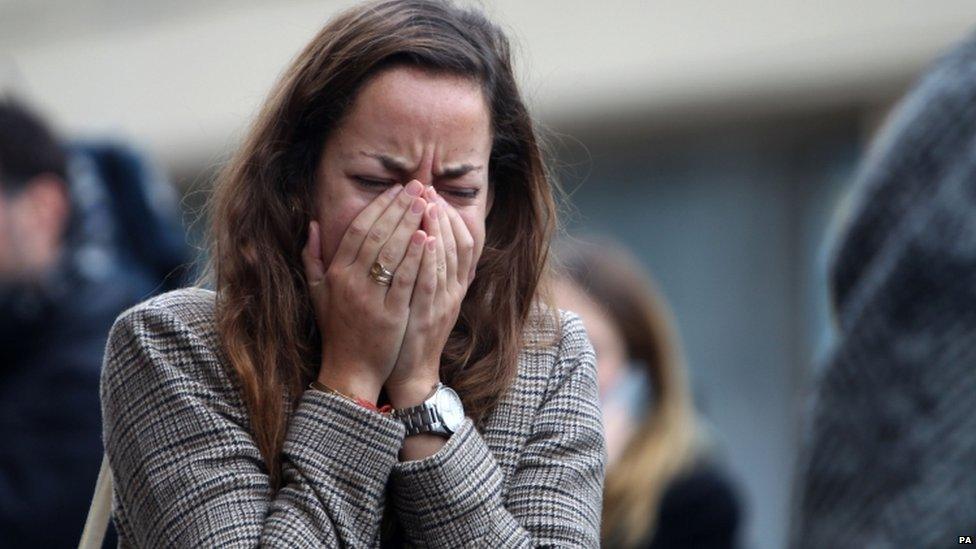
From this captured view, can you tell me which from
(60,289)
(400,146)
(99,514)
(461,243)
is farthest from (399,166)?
(60,289)

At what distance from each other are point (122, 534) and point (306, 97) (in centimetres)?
69

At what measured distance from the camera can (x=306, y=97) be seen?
85.8 inches

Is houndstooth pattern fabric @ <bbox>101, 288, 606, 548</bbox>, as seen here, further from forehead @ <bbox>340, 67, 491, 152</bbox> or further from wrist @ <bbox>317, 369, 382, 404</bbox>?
forehead @ <bbox>340, 67, 491, 152</bbox>

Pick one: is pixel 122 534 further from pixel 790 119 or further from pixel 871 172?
pixel 790 119

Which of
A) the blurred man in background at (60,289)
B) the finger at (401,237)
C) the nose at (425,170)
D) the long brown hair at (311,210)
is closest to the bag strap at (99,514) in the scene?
the long brown hair at (311,210)

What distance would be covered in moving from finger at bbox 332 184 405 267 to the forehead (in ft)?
0.22

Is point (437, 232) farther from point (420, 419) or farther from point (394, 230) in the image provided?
point (420, 419)

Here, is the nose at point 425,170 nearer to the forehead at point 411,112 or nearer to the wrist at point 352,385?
the forehead at point 411,112

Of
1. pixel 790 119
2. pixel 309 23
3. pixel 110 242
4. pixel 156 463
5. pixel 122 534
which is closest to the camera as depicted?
pixel 156 463

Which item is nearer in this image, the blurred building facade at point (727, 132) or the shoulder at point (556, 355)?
the shoulder at point (556, 355)

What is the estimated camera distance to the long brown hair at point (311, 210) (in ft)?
6.97

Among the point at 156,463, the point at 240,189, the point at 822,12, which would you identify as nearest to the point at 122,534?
the point at 156,463

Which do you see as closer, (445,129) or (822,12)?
(445,129)

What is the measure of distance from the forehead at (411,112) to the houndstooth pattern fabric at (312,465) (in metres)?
0.36
